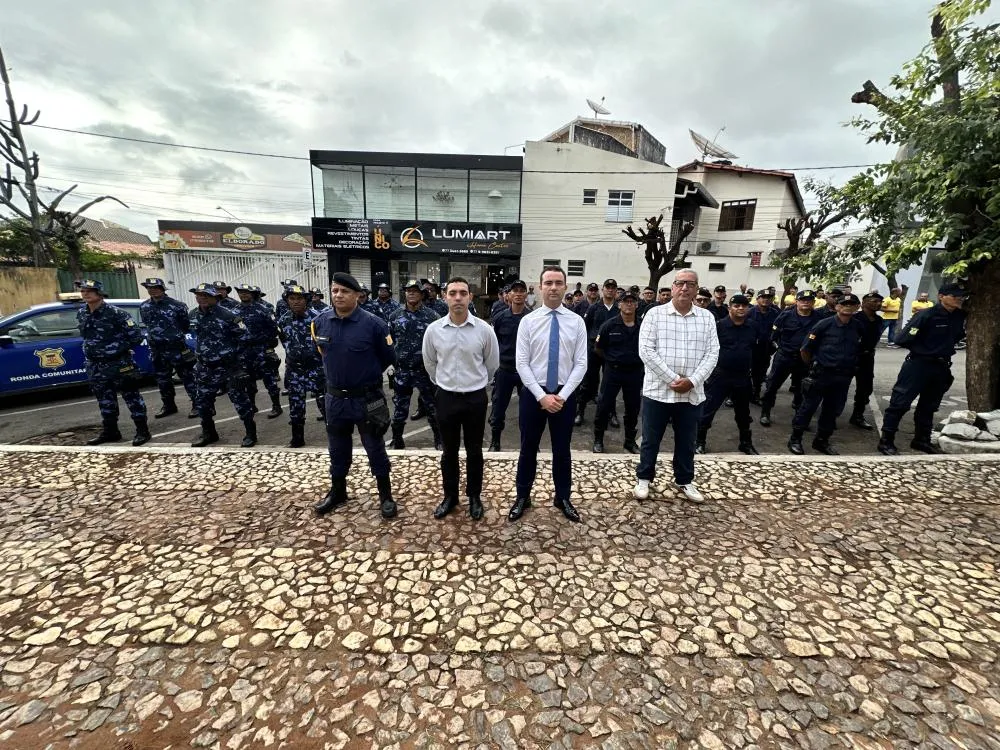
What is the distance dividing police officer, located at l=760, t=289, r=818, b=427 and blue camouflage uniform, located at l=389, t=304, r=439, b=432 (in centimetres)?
490

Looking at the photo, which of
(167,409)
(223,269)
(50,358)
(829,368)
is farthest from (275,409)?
(223,269)

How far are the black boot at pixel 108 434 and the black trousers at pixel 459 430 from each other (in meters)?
4.53

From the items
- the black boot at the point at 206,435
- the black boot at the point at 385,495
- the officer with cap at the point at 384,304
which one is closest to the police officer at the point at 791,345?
the black boot at the point at 385,495

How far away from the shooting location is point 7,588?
2.67 meters

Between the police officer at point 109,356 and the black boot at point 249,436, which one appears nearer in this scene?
the police officer at point 109,356

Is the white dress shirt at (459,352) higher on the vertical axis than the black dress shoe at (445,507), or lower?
higher

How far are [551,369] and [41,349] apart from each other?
8.28 m

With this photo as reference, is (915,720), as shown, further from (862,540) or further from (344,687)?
(344,687)

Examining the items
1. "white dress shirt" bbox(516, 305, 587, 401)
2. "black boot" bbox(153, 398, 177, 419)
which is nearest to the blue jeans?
"white dress shirt" bbox(516, 305, 587, 401)

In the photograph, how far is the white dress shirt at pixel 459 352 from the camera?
3240mm

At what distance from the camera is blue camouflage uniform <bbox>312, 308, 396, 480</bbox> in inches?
131

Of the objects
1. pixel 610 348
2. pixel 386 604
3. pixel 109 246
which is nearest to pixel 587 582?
pixel 386 604

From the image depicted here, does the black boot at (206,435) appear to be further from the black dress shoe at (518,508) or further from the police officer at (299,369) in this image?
the black dress shoe at (518,508)

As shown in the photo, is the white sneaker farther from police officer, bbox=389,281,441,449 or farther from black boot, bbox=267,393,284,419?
black boot, bbox=267,393,284,419
